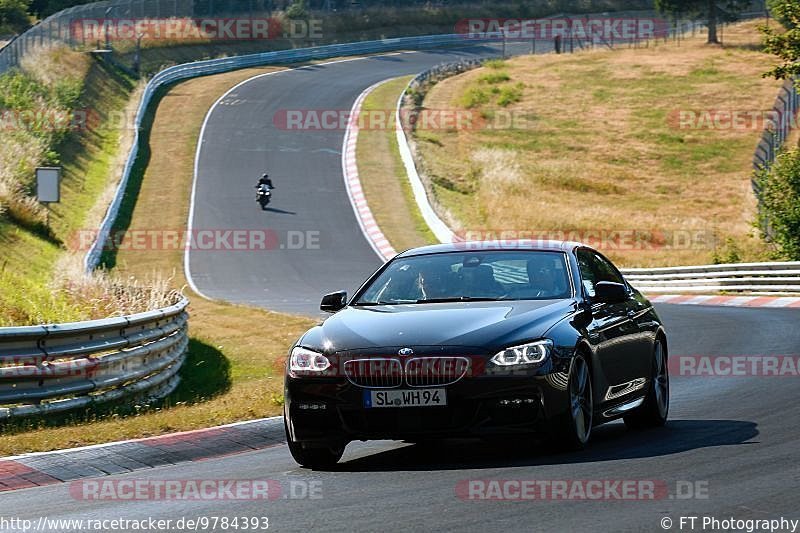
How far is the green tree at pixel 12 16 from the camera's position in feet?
254

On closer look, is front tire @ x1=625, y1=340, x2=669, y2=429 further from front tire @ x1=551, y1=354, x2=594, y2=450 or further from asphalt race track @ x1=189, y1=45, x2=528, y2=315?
asphalt race track @ x1=189, y1=45, x2=528, y2=315

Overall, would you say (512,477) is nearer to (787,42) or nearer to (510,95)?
(787,42)

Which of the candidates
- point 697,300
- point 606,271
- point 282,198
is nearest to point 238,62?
point 282,198

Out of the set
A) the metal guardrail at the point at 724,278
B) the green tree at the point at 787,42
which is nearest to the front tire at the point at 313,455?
the metal guardrail at the point at 724,278

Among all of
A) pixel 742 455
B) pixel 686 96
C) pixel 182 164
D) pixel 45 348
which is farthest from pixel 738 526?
pixel 686 96

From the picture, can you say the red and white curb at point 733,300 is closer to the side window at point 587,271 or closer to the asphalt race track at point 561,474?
the asphalt race track at point 561,474

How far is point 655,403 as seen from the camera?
1071cm

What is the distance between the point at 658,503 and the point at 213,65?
215 feet

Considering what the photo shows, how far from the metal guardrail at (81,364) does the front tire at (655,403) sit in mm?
5038

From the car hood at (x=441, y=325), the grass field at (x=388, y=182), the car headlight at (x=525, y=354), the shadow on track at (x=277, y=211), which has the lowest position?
the grass field at (x=388, y=182)

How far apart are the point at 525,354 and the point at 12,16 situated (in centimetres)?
7462

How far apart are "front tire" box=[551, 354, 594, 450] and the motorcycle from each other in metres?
33.3

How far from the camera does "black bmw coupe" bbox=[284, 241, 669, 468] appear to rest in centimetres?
850

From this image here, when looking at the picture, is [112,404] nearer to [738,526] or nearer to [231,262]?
[738,526]
